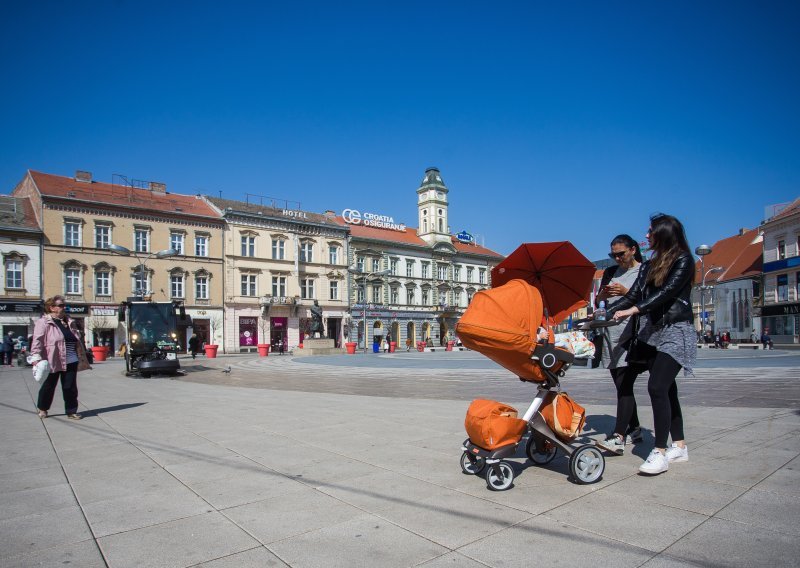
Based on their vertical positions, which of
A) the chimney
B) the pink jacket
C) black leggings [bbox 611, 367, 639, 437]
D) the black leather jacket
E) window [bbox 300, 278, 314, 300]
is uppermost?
the chimney

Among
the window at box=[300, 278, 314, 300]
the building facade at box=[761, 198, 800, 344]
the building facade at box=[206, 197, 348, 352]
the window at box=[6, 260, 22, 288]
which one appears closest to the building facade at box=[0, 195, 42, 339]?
the window at box=[6, 260, 22, 288]

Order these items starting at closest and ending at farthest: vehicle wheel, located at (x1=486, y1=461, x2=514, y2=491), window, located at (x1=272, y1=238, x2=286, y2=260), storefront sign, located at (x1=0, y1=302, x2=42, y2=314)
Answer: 1. vehicle wheel, located at (x1=486, y1=461, x2=514, y2=491)
2. storefront sign, located at (x1=0, y1=302, x2=42, y2=314)
3. window, located at (x1=272, y1=238, x2=286, y2=260)

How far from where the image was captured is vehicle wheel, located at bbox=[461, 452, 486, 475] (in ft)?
13.8

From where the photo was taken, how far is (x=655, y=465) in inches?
164

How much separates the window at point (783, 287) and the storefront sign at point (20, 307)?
2361 inches

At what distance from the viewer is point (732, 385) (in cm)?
1110

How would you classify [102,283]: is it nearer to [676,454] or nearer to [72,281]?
[72,281]

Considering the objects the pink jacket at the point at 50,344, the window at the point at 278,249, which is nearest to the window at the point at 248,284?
the window at the point at 278,249

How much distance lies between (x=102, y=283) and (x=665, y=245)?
4614 centimetres

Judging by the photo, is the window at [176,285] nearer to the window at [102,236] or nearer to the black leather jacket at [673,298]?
the window at [102,236]

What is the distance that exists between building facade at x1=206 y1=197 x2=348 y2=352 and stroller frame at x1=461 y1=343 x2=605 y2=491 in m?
47.3

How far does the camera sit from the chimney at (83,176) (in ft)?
151

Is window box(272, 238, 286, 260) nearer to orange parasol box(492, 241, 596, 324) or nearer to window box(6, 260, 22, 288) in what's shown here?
window box(6, 260, 22, 288)

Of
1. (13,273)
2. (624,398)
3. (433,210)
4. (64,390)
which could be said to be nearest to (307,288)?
(433,210)
